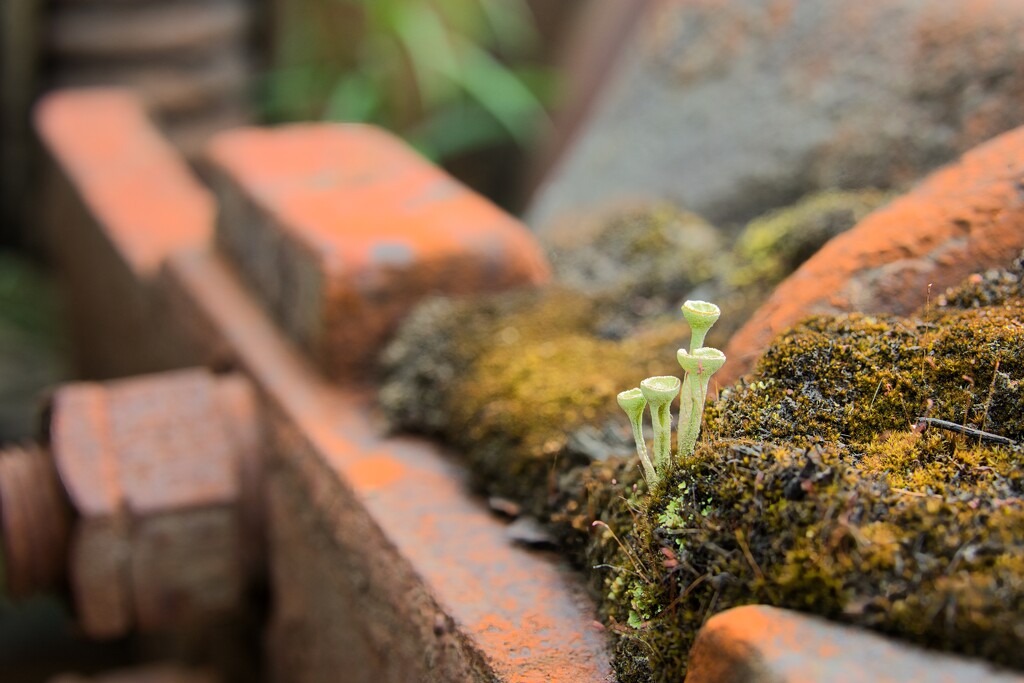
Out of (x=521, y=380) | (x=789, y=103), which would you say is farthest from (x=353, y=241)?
(x=789, y=103)

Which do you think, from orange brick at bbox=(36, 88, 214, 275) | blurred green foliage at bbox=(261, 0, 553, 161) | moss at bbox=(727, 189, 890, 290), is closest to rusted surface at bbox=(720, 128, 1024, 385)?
moss at bbox=(727, 189, 890, 290)

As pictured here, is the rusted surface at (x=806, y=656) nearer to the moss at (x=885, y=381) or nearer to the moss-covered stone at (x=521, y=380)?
the moss at (x=885, y=381)

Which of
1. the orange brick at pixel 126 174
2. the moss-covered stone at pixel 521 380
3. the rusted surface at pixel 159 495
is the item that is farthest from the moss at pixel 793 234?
the orange brick at pixel 126 174

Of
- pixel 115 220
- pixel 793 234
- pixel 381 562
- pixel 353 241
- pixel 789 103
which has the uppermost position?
pixel 789 103

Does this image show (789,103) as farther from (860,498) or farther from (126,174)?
(126,174)

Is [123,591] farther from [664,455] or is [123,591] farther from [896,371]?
[896,371]

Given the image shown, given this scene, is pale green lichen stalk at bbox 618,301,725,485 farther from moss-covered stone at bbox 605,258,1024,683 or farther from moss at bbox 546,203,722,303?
moss at bbox 546,203,722,303

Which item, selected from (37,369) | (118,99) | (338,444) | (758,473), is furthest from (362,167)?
(37,369)
